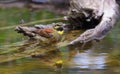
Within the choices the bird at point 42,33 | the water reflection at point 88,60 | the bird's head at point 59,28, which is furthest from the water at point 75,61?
the bird's head at point 59,28

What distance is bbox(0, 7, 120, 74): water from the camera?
3426 mm

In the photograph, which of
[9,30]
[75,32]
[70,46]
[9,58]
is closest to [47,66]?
[9,58]

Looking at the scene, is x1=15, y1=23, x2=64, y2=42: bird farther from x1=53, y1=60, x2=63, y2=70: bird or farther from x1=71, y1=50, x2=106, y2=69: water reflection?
x1=53, y1=60, x2=63, y2=70: bird

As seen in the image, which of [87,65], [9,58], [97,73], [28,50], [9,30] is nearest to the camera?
Answer: [97,73]

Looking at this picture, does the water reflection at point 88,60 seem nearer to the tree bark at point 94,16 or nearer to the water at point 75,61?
the water at point 75,61

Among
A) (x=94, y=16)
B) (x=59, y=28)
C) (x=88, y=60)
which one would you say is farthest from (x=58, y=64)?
(x=94, y=16)

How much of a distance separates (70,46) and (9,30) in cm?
146

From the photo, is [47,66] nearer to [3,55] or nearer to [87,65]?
[87,65]

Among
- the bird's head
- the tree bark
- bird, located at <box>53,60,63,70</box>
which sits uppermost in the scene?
the tree bark

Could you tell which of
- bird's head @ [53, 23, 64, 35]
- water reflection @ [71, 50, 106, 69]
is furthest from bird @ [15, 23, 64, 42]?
water reflection @ [71, 50, 106, 69]

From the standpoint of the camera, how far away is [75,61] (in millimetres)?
3680

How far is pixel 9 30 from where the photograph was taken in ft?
17.7

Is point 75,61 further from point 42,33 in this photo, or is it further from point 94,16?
point 94,16

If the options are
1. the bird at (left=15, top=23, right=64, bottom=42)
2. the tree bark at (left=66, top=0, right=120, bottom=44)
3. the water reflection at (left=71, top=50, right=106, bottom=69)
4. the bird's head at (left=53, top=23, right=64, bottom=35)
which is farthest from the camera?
the tree bark at (left=66, top=0, right=120, bottom=44)
